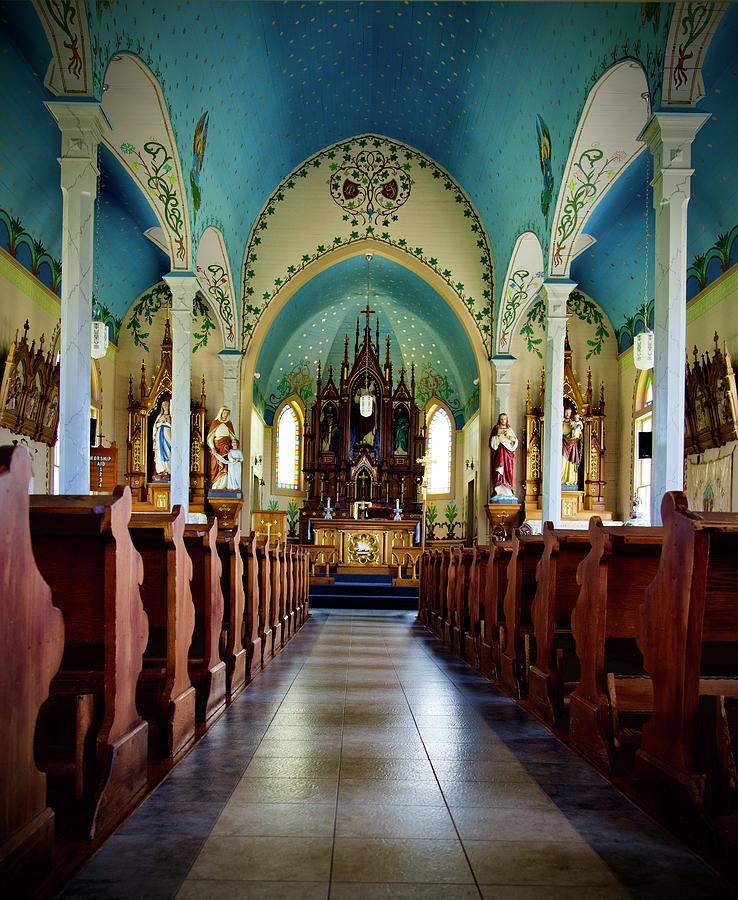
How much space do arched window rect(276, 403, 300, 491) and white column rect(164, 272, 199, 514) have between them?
34.9 ft

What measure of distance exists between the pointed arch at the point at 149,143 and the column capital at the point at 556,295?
5.13m

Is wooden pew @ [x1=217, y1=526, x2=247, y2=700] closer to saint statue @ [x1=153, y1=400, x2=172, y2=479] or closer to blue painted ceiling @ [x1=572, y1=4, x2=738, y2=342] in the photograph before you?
blue painted ceiling @ [x1=572, y1=4, x2=738, y2=342]

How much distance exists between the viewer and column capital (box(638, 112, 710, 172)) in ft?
26.7

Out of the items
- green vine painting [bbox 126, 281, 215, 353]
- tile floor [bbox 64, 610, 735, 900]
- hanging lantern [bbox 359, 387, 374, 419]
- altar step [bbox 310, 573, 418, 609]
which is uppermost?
green vine painting [bbox 126, 281, 215, 353]

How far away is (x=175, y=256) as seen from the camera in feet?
41.9

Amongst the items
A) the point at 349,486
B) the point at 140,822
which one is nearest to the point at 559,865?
the point at 140,822

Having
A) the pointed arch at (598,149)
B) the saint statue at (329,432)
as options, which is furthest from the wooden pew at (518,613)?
the saint statue at (329,432)

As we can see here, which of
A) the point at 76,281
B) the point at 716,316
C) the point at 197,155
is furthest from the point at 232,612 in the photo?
the point at 716,316

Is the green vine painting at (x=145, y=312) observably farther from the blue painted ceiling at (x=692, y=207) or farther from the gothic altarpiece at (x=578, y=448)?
the blue painted ceiling at (x=692, y=207)

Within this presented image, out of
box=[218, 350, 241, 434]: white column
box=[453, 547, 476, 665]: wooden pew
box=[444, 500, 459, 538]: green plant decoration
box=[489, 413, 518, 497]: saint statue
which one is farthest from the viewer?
box=[444, 500, 459, 538]: green plant decoration

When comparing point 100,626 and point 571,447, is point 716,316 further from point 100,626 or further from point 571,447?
point 100,626

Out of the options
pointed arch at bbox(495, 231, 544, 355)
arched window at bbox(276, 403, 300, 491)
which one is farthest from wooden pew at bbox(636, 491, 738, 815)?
arched window at bbox(276, 403, 300, 491)

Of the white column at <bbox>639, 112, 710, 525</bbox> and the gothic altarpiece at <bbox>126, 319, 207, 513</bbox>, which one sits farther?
the gothic altarpiece at <bbox>126, 319, 207, 513</bbox>

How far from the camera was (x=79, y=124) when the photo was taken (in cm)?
821
